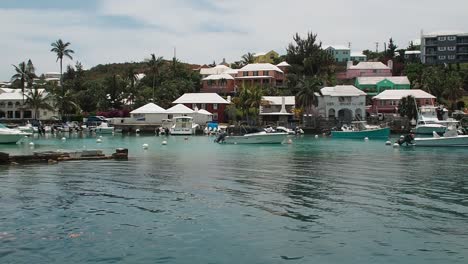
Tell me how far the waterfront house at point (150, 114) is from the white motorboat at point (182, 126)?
26.3 ft

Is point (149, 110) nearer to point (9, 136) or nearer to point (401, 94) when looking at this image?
point (9, 136)

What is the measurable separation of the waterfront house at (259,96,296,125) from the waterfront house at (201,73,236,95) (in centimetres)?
1868

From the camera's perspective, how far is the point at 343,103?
334 ft

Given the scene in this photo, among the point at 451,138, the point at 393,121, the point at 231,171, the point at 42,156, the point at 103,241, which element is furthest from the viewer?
the point at 393,121

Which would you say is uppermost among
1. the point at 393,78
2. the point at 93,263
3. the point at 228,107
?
the point at 393,78

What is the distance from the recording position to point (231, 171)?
3359cm

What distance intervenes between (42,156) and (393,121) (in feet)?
233

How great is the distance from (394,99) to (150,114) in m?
48.0

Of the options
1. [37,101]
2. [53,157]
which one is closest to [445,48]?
[37,101]

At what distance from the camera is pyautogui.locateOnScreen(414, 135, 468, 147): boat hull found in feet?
198

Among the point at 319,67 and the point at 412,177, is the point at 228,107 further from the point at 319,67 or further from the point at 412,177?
the point at 412,177

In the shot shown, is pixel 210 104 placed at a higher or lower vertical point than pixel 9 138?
higher

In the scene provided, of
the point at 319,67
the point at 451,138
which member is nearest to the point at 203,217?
the point at 451,138

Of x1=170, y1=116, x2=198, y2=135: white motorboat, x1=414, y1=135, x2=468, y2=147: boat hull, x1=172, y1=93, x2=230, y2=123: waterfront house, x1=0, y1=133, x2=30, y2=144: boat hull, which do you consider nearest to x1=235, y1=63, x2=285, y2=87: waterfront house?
x1=172, y1=93, x2=230, y2=123: waterfront house
